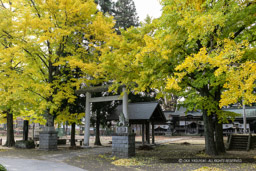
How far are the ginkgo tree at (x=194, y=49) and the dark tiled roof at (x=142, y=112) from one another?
755cm

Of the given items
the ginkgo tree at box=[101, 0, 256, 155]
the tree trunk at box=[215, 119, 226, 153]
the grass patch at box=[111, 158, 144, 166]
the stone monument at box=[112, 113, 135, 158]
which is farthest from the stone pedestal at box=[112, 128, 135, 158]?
the tree trunk at box=[215, 119, 226, 153]

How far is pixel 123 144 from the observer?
12.5 metres

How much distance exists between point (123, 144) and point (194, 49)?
6778mm

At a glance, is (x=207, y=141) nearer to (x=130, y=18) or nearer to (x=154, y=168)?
(x=154, y=168)

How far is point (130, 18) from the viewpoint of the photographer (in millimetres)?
33719

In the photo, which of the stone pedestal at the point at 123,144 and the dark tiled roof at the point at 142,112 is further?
the dark tiled roof at the point at 142,112

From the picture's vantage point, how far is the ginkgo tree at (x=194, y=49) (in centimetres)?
746

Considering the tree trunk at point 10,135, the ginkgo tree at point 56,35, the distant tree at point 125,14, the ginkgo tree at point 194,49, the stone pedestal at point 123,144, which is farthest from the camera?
the distant tree at point 125,14

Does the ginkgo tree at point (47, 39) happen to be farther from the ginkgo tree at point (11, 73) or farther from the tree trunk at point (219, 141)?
the tree trunk at point (219, 141)

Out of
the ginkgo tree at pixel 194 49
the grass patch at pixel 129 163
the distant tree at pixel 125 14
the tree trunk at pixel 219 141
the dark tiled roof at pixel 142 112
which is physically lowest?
the grass patch at pixel 129 163

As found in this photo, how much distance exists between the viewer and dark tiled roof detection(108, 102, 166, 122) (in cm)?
1970

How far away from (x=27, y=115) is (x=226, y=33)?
17.0m

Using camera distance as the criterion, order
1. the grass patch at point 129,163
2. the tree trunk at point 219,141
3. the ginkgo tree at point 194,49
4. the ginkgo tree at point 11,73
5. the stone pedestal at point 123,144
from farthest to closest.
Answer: the ginkgo tree at point 11,73
the tree trunk at point 219,141
the stone pedestal at point 123,144
the grass patch at point 129,163
the ginkgo tree at point 194,49

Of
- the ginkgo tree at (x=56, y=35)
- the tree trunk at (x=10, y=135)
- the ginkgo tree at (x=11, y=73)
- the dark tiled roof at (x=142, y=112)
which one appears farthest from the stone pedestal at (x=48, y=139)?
the dark tiled roof at (x=142, y=112)
